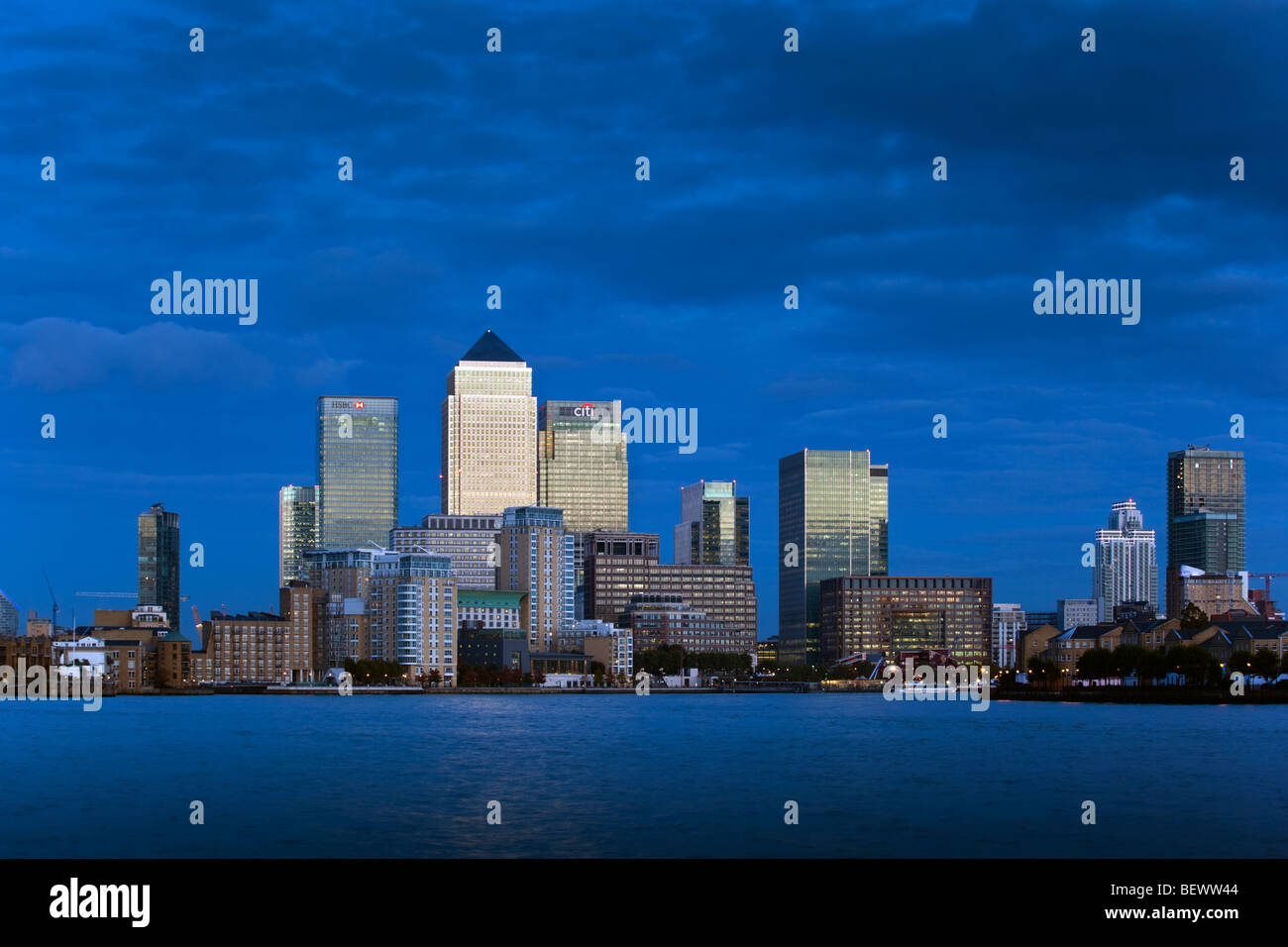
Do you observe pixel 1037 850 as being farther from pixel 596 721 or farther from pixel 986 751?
pixel 596 721

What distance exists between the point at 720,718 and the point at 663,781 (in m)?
87.5
